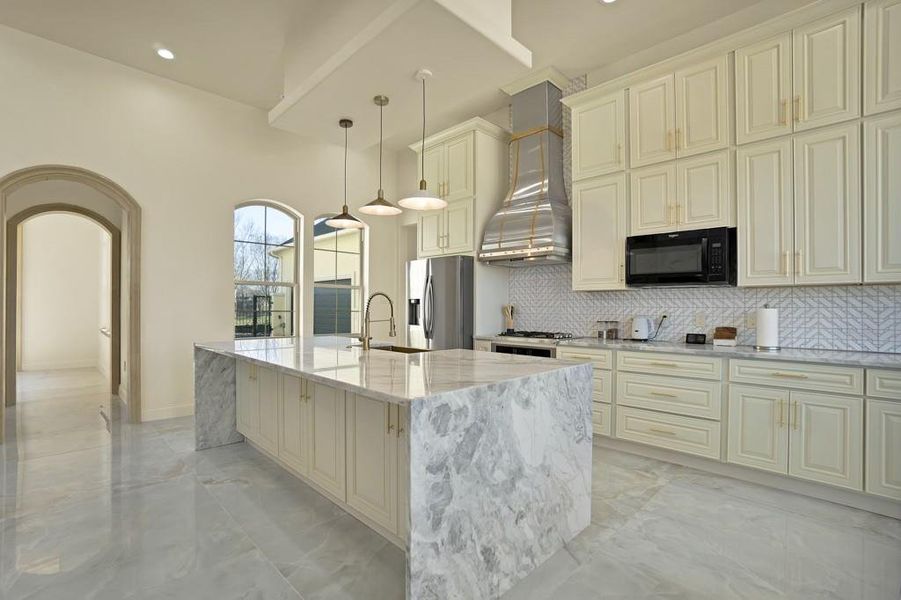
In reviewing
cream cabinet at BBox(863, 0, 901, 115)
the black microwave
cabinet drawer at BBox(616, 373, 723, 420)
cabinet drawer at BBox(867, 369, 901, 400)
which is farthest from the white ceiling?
cabinet drawer at BBox(867, 369, 901, 400)

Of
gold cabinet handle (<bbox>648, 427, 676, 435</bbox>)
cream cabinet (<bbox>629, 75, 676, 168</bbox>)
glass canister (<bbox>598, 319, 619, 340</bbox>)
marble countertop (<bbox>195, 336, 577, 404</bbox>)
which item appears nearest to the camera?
marble countertop (<bbox>195, 336, 577, 404</bbox>)

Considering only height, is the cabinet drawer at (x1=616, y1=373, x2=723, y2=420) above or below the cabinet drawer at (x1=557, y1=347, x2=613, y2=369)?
below

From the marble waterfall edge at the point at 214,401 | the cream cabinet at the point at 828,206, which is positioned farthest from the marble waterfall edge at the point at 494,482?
the marble waterfall edge at the point at 214,401

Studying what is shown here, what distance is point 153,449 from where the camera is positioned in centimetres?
358

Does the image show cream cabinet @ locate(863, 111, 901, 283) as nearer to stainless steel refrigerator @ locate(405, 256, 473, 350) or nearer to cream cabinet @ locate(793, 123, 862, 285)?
cream cabinet @ locate(793, 123, 862, 285)

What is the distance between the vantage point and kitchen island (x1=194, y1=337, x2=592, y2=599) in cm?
158

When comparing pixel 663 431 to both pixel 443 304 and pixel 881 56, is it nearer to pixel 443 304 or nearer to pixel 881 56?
pixel 443 304

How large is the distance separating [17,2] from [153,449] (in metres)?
3.70

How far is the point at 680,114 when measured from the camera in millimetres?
3471

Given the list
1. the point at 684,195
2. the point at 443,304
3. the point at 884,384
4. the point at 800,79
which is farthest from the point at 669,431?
the point at 800,79

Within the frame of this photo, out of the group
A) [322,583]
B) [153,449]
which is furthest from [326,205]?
[322,583]

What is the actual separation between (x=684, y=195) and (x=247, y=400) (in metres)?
3.81

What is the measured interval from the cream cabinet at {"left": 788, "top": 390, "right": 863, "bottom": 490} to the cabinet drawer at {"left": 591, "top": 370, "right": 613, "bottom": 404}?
3.88 feet

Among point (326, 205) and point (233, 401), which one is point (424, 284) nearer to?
point (326, 205)
